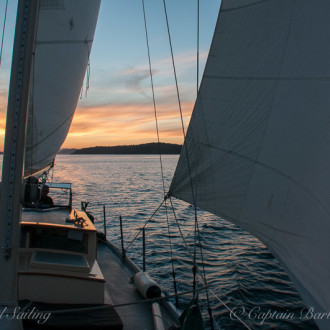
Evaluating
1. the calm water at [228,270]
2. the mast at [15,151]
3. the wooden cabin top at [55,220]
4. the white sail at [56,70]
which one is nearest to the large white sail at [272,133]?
the wooden cabin top at [55,220]

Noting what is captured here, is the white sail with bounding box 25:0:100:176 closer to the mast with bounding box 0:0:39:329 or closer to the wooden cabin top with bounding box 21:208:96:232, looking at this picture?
the wooden cabin top with bounding box 21:208:96:232

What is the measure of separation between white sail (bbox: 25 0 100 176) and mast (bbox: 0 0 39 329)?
17.5 ft

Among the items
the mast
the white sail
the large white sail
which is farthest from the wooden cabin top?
the mast

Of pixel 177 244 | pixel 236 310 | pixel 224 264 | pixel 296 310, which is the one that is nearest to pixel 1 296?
pixel 236 310

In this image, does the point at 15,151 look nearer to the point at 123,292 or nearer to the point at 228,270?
the point at 123,292

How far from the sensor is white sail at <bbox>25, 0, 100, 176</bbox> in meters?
9.80

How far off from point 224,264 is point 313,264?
12.9 meters

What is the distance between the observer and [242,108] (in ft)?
17.1

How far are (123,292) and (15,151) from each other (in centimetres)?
574

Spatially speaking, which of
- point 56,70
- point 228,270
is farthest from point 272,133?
point 228,270

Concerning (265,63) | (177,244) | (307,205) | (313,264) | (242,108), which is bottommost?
(177,244)

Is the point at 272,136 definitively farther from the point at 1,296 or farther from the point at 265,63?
the point at 1,296

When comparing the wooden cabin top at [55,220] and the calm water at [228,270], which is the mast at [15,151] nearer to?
the wooden cabin top at [55,220]

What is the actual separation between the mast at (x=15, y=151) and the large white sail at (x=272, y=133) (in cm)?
293
